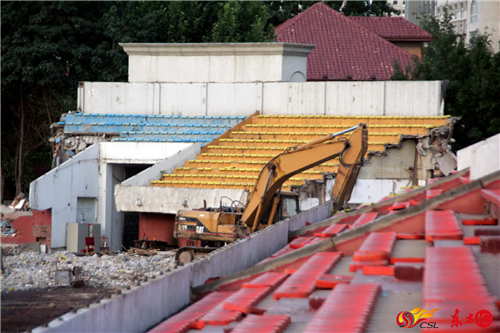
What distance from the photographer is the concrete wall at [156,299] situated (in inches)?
152

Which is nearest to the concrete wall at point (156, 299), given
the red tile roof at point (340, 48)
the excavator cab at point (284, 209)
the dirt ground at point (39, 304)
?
the dirt ground at point (39, 304)

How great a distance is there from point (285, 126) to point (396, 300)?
2238 cm

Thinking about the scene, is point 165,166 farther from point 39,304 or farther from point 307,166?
point 39,304

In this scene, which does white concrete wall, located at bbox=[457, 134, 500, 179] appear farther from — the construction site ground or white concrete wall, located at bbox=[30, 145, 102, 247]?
white concrete wall, located at bbox=[30, 145, 102, 247]

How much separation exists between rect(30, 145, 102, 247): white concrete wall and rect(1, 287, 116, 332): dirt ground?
8.89m

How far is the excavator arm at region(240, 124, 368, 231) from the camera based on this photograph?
16.6 meters

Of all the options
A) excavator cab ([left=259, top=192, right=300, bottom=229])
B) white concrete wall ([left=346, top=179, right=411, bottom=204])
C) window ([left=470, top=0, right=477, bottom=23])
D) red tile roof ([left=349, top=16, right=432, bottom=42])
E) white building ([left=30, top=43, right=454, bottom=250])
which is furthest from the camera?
window ([left=470, top=0, right=477, bottom=23])

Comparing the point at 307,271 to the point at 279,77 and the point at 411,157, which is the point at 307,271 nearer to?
the point at 411,157

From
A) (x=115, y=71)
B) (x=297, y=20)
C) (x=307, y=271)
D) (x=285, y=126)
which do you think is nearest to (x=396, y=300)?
(x=307, y=271)

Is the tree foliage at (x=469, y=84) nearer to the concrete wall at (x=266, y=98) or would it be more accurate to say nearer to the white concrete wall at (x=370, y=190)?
the concrete wall at (x=266, y=98)

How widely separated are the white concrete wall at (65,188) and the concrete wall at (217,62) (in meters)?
6.06

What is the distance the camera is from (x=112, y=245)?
2589 cm

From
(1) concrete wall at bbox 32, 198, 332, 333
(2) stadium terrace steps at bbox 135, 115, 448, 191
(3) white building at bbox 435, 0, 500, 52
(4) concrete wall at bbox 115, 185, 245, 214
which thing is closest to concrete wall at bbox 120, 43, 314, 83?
(2) stadium terrace steps at bbox 135, 115, 448, 191

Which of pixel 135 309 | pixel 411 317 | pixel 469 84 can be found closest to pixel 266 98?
pixel 469 84
